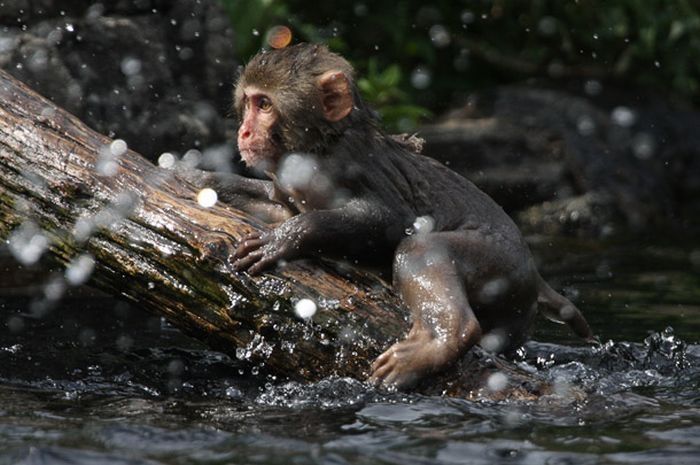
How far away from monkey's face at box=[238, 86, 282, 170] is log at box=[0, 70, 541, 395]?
41 centimetres

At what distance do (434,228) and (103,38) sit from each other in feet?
14.8

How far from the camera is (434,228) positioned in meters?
5.98

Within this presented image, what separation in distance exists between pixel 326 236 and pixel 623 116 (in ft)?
26.0

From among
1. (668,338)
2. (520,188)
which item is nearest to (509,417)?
(668,338)

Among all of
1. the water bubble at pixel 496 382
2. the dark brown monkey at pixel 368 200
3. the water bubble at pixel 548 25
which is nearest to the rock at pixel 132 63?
the dark brown monkey at pixel 368 200

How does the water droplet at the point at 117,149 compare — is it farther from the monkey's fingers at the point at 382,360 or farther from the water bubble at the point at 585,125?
the water bubble at the point at 585,125

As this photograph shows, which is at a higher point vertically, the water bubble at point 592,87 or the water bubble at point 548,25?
the water bubble at point 548,25

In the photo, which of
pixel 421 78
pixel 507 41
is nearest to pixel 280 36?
pixel 421 78

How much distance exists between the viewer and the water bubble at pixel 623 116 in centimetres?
1272

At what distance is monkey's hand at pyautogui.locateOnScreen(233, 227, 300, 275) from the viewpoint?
17.5ft

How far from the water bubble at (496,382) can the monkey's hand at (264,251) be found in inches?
39.0

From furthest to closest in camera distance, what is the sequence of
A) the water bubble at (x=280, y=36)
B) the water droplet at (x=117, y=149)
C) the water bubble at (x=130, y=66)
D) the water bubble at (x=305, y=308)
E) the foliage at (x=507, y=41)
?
the foliage at (x=507, y=41) < the water bubble at (x=280, y=36) < the water bubble at (x=130, y=66) < the water droplet at (x=117, y=149) < the water bubble at (x=305, y=308)

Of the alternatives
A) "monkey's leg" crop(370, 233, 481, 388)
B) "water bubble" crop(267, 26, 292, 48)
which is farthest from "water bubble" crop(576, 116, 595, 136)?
"monkey's leg" crop(370, 233, 481, 388)

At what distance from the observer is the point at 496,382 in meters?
5.23
